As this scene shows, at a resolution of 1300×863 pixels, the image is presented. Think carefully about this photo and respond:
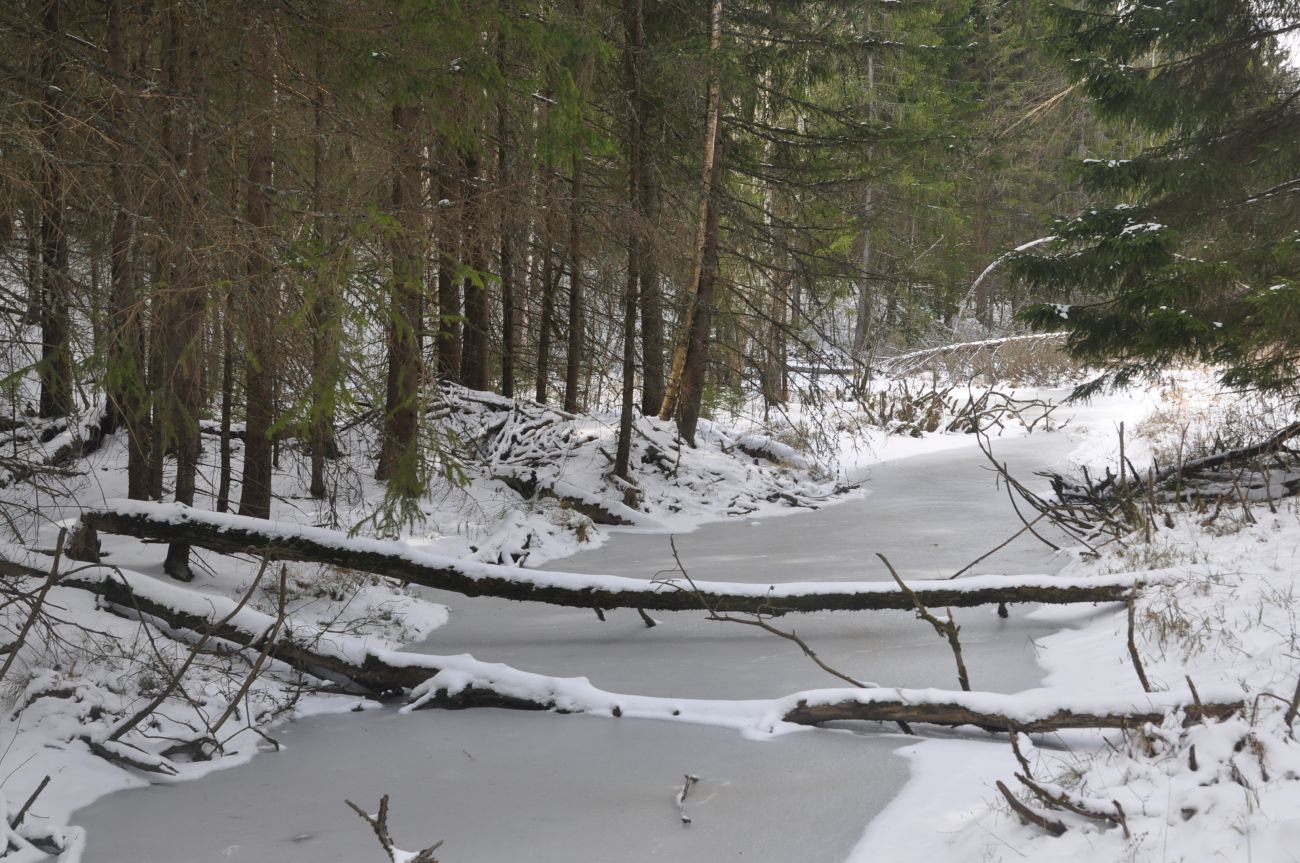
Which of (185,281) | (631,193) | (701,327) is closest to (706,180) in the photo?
(631,193)

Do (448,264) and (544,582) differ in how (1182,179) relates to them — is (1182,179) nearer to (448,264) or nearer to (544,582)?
(448,264)

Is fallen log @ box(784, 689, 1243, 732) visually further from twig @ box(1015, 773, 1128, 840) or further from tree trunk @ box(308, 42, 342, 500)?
tree trunk @ box(308, 42, 342, 500)

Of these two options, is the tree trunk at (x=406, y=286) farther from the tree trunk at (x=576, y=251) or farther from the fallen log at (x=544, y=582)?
the tree trunk at (x=576, y=251)

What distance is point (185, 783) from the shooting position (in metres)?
4.71

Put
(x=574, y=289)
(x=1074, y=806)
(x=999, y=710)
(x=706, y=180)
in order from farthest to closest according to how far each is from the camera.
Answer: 1. (x=706, y=180)
2. (x=574, y=289)
3. (x=999, y=710)
4. (x=1074, y=806)

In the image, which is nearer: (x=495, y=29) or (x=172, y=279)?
(x=172, y=279)

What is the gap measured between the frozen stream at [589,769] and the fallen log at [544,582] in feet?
1.14

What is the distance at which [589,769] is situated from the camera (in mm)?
4914

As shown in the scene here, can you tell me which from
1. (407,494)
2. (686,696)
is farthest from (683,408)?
(686,696)

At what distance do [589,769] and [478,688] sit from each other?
1066mm

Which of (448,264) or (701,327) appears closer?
(448,264)

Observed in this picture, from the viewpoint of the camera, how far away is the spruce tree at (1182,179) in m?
9.55

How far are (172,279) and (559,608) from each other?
3.94 meters

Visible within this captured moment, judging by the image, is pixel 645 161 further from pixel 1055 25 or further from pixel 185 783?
pixel 185 783
